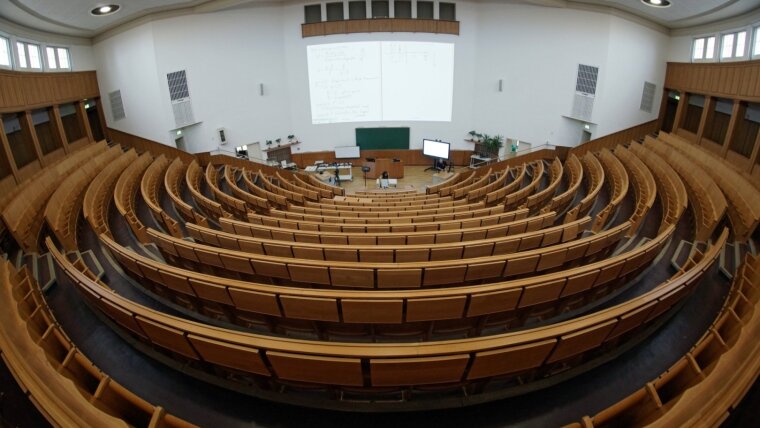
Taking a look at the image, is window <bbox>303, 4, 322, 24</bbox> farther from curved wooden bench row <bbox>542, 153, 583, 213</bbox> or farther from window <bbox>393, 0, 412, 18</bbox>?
curved wooden bench row <bbox>542, 153, 583, 213</bbox>

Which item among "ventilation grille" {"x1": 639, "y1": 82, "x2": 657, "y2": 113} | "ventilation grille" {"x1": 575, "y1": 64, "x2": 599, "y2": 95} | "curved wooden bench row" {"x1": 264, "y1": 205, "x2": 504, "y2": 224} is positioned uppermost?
"ventilation grille" {"x1": 575, "y1": 64, "x2": 599, "y2": 95}

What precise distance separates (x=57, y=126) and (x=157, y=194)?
4.16m

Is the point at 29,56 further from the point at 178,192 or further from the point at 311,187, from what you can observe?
the point at 311,187

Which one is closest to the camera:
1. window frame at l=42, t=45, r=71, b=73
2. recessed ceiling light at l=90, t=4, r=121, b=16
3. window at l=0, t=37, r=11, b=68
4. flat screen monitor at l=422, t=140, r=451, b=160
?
window at l=0, t=37, r=11, b=68

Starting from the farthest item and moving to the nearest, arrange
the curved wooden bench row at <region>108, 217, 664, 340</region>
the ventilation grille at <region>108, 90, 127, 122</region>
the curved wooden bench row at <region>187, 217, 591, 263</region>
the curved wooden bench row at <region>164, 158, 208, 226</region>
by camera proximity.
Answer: the ventilation grille at <region>108, 90, 127, 122</region>
the curved wooden bench row at <region>164, 158, 208, 226</region>
the curved wooden bench row at <region>187, 217, 591, 263</region>
the curved wooden bench row at <region>108, 217, 664, 340</region>

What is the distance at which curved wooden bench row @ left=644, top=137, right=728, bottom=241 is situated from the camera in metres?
4.86

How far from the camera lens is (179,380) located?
2795 mm

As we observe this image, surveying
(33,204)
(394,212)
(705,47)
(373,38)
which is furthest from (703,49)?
(33,204)

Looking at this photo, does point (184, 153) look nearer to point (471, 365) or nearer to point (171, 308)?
point (171, 308)

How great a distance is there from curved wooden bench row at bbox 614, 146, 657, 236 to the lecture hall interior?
0.25ft

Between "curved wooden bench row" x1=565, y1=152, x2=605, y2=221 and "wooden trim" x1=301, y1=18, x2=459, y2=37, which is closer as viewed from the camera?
"curved wooden bench row" x1=565, y1=152, x2=605, y2=221

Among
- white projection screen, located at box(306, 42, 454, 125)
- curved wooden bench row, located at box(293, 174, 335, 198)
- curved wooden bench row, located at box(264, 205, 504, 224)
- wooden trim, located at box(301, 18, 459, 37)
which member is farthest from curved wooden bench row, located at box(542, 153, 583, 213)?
wooden trim, located at box(301, 18, 459, 37)

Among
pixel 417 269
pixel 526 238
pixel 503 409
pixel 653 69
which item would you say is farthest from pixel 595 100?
pixel 503 409

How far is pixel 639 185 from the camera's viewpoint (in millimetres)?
6742
